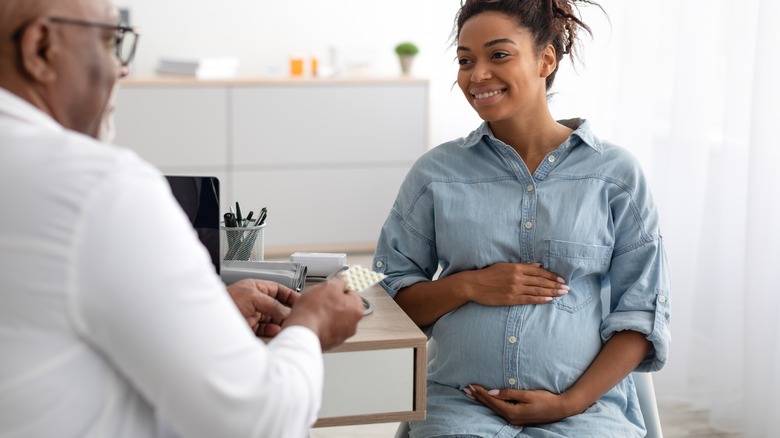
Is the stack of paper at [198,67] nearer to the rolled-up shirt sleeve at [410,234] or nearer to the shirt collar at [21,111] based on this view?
the rolled-up shirt sleeve at [410,234]

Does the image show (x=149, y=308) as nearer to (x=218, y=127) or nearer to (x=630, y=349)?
(x=630, y=349)

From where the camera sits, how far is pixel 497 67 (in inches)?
74.8

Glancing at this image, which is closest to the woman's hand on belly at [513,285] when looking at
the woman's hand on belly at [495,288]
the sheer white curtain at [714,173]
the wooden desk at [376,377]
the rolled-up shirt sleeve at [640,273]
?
the woman's hand on belly at [495,288]

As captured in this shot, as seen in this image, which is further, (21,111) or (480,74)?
(480,74)

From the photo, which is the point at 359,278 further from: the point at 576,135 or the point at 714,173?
the point at 714,173

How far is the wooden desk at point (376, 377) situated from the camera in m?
1.56

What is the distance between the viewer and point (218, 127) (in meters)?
5.00

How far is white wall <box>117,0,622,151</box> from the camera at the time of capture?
5375 mm

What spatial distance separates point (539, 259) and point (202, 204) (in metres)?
0.65

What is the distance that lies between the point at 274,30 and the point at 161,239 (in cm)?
469

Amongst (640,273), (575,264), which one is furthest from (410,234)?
(640,273)

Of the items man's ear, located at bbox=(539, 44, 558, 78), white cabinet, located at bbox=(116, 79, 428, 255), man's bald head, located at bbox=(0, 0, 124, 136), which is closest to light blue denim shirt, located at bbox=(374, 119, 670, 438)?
man's ear, located at bbox=(539, 44, 558, 78)

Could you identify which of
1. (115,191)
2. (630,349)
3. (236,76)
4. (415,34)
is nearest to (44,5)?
(115,191)

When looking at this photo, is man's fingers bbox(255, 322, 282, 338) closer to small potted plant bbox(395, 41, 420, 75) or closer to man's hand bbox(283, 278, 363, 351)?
man's hand bbox(283, 278, 363, 351)
